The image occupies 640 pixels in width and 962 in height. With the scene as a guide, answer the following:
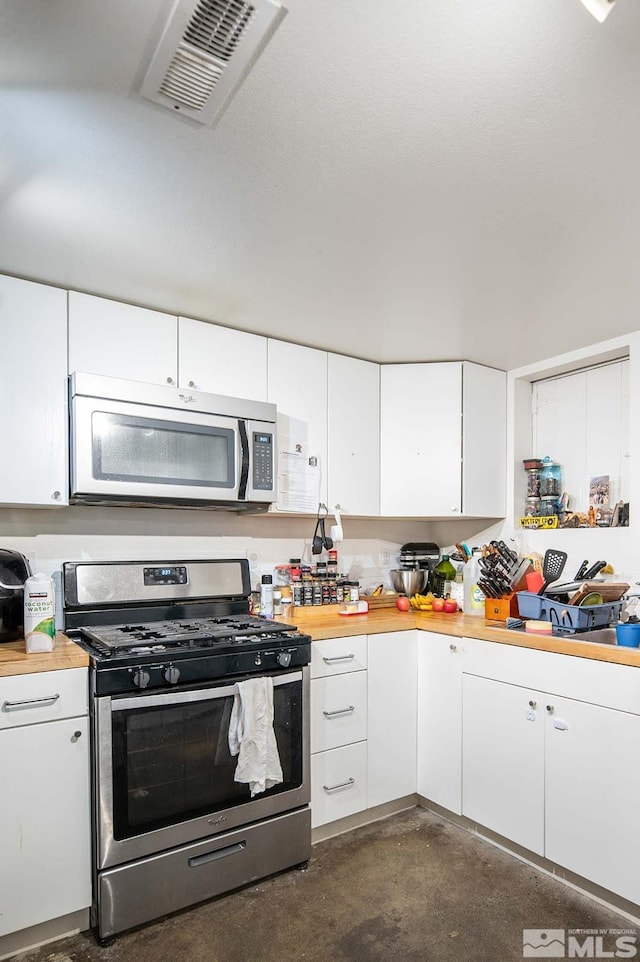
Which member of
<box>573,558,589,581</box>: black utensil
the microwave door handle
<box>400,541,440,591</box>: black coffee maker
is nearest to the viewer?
the microwave door handle

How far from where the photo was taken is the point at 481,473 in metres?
3.21

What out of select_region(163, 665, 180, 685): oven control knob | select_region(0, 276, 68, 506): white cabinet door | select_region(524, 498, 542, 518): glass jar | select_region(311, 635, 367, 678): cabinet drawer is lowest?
select_region(311, 635, 367, 678): cabinet drawer

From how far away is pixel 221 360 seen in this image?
2676mm

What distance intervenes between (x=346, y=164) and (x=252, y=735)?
1819 millimetres

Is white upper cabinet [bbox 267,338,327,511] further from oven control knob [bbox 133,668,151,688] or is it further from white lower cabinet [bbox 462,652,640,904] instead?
white lower cabinet [bbox 462,652,640,904]

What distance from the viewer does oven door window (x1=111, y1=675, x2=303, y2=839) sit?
1896mm

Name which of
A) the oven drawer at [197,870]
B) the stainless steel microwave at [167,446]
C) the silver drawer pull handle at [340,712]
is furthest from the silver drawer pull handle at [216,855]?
the stainless steel microwave at [167,446]

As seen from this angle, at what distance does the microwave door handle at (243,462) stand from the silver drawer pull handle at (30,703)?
107cm

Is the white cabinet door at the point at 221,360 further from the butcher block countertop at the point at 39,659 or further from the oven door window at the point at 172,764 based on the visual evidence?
the oven door window at the point at 172,764

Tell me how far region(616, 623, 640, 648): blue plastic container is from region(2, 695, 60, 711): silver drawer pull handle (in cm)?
194

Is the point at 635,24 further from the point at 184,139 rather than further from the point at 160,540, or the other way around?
the point at 160,540

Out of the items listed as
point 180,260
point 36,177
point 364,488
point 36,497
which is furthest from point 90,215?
point 364,488

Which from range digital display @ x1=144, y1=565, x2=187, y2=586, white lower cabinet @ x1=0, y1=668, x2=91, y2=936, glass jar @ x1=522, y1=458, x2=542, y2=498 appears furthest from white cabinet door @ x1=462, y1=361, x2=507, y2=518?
white lower cabinet @ x1=0, y1=668, x2=91, y2=936

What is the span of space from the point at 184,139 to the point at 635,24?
0.96 meters
